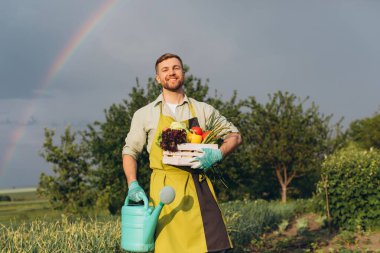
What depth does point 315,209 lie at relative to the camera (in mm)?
14102

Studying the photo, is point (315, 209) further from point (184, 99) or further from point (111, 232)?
point (184, 99)

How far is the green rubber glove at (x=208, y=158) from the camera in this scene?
132 inches

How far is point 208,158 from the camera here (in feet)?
11.1

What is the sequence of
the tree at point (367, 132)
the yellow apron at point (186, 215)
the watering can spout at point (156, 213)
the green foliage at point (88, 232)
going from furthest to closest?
the tree at point (367, 132)
the green foliage at point (88, 232)
the yellow apron at point (186, 215)
the watering can spout at point (156, 213)

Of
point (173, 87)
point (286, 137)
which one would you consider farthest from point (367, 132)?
point (173, 87)

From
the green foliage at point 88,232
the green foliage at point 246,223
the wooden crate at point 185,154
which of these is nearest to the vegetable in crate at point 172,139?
the wooden crate at point 185,154

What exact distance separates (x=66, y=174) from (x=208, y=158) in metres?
14.0

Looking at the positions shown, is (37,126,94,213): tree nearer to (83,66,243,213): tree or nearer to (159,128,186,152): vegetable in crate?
(83,66,243,213): tree

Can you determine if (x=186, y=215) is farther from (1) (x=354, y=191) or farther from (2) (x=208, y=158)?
(1) (x=354, y=191)

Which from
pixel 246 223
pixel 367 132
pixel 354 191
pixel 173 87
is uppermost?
pixel 367 132

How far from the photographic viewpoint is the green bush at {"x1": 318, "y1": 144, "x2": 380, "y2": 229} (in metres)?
10.8

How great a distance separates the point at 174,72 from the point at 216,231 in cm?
115

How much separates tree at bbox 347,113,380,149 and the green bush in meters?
21.2

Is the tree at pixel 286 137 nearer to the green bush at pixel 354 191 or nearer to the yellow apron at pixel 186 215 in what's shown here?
the green bush at pixel 354 191
